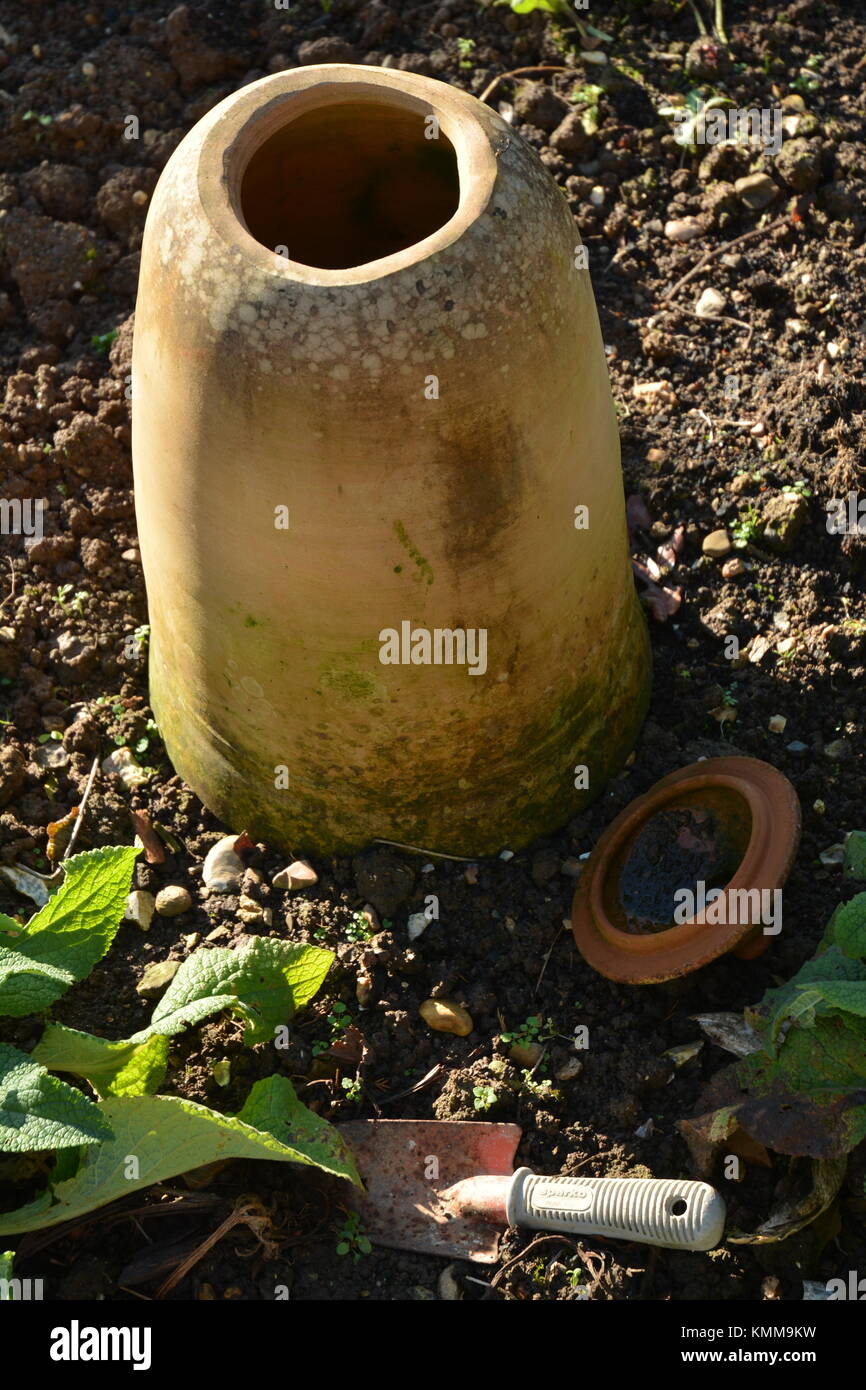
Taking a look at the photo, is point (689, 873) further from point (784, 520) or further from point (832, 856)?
point (784, 520)

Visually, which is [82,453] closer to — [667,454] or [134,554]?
[134,554]

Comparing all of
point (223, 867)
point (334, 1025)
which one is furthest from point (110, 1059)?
point (223, 867)

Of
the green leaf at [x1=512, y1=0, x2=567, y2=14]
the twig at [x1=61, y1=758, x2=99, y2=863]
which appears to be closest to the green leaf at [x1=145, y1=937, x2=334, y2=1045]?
the twig at [x1=61, y1=758, x2=99, y2=863]

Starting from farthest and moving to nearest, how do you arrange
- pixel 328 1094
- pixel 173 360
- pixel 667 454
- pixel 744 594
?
pixel 667 454 < pixel 744 594 < pixel 328 1094 < pixel 173 360

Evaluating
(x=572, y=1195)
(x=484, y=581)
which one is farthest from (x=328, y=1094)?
(x=484, y=581)

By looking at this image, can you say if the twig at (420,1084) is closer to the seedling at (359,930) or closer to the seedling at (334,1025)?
the seedling at (334,1025)

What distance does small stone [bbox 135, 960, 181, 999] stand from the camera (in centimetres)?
289

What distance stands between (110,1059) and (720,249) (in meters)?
2.76

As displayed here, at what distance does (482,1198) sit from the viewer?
2617mm

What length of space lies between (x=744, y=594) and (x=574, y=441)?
1002mm

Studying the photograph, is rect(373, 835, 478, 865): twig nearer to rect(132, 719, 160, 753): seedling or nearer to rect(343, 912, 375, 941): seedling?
rect(343, 912, 375, 941): seedling

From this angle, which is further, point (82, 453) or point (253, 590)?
point (82, 453)

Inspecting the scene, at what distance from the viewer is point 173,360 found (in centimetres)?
242

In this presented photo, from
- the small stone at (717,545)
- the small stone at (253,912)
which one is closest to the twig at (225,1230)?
the small stone at (253,912)
